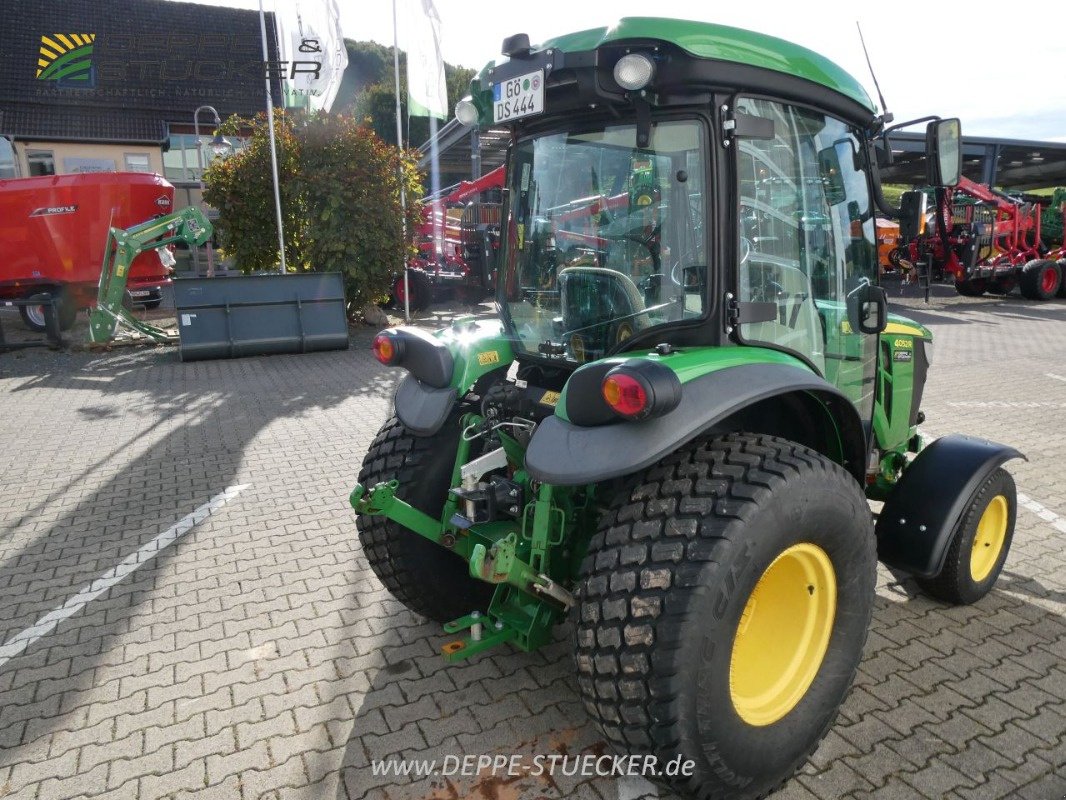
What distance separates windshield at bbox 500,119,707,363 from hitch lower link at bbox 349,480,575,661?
73 cm

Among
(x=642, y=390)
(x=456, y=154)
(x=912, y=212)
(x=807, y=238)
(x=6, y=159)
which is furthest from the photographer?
(x=456, y=154)

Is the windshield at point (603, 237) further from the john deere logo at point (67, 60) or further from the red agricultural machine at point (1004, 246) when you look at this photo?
the john deere logo at point (67, 60)

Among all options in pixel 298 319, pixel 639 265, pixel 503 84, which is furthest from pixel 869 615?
pixel 298 319

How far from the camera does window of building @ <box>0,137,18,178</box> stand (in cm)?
1950

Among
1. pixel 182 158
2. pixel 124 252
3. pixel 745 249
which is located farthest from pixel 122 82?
pixel 745 249

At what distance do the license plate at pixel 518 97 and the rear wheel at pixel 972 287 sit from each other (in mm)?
18171

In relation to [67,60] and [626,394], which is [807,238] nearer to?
[626,394]

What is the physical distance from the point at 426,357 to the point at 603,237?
852 mm

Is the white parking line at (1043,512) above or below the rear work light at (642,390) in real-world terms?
below

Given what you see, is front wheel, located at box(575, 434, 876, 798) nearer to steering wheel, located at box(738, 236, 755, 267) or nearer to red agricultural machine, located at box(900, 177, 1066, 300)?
steering wheel, located at box(738, 236, 755, 267)

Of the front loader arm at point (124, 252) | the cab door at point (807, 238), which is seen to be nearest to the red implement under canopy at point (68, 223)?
the front loader arm at point (124, 252)

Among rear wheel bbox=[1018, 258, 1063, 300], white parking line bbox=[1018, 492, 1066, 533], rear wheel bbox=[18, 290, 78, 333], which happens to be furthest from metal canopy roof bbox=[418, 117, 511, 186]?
rear wheel bbox=[1018, 258, 1063, 300]

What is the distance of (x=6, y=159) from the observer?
65.7 feet

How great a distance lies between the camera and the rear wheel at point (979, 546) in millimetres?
3131
